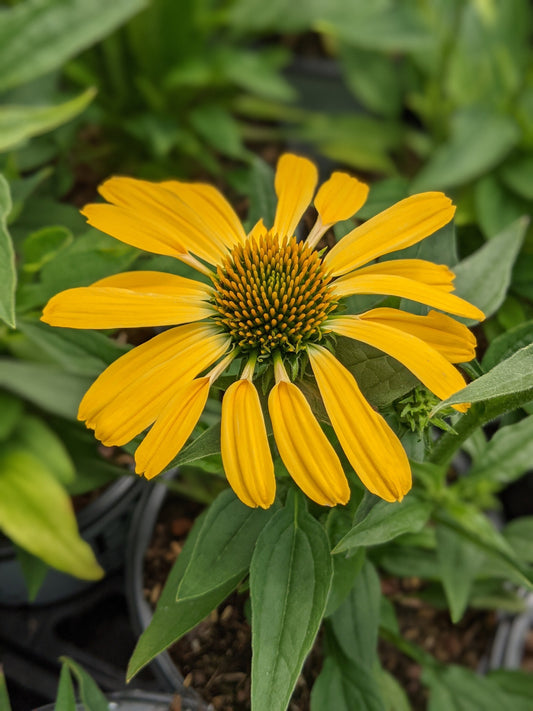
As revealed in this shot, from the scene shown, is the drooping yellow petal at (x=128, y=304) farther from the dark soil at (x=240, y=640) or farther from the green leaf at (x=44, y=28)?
the green leaf at (x=44, y=28)

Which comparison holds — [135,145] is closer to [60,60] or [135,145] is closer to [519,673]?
[60,60]

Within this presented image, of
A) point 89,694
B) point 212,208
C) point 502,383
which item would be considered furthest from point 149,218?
point 89,694

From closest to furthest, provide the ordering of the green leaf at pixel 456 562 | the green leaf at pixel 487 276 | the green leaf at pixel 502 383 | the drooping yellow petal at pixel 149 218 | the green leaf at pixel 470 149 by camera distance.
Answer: the green leaf at pixel 502 383 → the drooping yellow petal at pixel 149 218 → the green leaf at pixel 487 276 → the green leaf at pixel 456 562 → the green leaf at pixel 470 149

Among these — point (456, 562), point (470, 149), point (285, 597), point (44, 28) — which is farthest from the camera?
point (470, 149)

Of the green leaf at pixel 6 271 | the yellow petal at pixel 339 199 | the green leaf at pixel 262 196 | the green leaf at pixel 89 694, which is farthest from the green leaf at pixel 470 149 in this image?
the green leaf at pixel 89 694

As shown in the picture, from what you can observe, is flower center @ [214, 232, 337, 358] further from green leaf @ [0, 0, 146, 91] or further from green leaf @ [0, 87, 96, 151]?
green leaf @ [0, 0, 146, 91]

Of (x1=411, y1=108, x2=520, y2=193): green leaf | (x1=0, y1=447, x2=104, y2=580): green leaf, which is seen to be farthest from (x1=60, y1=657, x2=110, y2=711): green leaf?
(x1=411, y1=108, x2=520, y2=193): green leaf

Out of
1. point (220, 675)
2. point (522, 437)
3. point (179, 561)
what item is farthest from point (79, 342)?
point (522, 437)

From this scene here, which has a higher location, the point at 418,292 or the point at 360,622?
the point at 418,292

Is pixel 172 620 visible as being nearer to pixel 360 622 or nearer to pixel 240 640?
pixel 240 640
